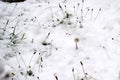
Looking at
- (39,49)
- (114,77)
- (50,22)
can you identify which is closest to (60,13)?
(50,22)

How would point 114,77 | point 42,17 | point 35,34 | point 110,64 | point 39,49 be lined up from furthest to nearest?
point 42,17
point 35,34
point 39,49
point 110,64
point 114,77

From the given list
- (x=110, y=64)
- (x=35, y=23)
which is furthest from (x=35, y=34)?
(x=110, y=64)

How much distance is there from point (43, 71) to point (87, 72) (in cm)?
66

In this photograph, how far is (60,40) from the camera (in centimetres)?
376

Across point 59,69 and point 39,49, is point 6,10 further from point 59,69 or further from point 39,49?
point 59,69

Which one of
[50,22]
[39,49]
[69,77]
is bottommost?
[69,77]

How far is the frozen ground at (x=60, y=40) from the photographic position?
3.22 m

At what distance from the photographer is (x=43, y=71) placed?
3.27 m

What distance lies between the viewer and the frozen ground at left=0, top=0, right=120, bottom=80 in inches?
127

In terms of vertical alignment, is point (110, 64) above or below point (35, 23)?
below

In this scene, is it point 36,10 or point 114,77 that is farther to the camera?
point 36,10

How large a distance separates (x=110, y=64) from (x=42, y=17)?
1661mm

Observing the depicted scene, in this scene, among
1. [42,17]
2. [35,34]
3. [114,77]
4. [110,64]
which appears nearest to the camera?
[114,77]

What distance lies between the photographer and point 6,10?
170 inches
